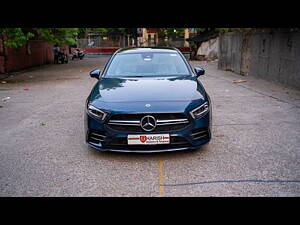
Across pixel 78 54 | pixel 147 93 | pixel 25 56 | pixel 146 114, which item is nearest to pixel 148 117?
pixel 146 114

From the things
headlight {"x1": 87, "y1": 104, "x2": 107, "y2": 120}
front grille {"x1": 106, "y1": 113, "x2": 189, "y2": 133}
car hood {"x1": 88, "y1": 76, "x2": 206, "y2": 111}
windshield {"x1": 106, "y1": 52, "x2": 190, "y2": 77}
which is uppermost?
windshield {"x1": 106, "y1": 52, "x2": 190, "y2": 77}

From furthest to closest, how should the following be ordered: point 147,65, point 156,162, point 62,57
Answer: point 62,57 < point 147,65 < point 156,162

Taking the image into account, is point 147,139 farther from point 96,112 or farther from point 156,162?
point 96,112

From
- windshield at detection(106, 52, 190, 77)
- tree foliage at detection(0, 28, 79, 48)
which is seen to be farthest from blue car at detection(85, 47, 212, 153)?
tree foliage at detection(0, 28, 79, 48)

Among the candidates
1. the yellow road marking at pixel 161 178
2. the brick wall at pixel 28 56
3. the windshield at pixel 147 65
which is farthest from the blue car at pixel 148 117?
the brick wall at pixel 28 56

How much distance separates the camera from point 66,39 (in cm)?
2380

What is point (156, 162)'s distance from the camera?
4441 mm

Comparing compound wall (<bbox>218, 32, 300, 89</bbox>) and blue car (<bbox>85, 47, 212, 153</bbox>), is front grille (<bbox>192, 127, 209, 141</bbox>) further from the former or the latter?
compound wall (<bbox>218, 32, 300, 89</bbox>)

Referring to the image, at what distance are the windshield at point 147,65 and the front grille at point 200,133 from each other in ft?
5.12

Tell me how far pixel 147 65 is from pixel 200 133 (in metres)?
2.12

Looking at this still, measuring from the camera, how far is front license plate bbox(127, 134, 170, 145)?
421 centimetres

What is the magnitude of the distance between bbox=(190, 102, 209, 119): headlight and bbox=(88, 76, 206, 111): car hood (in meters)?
0.12
